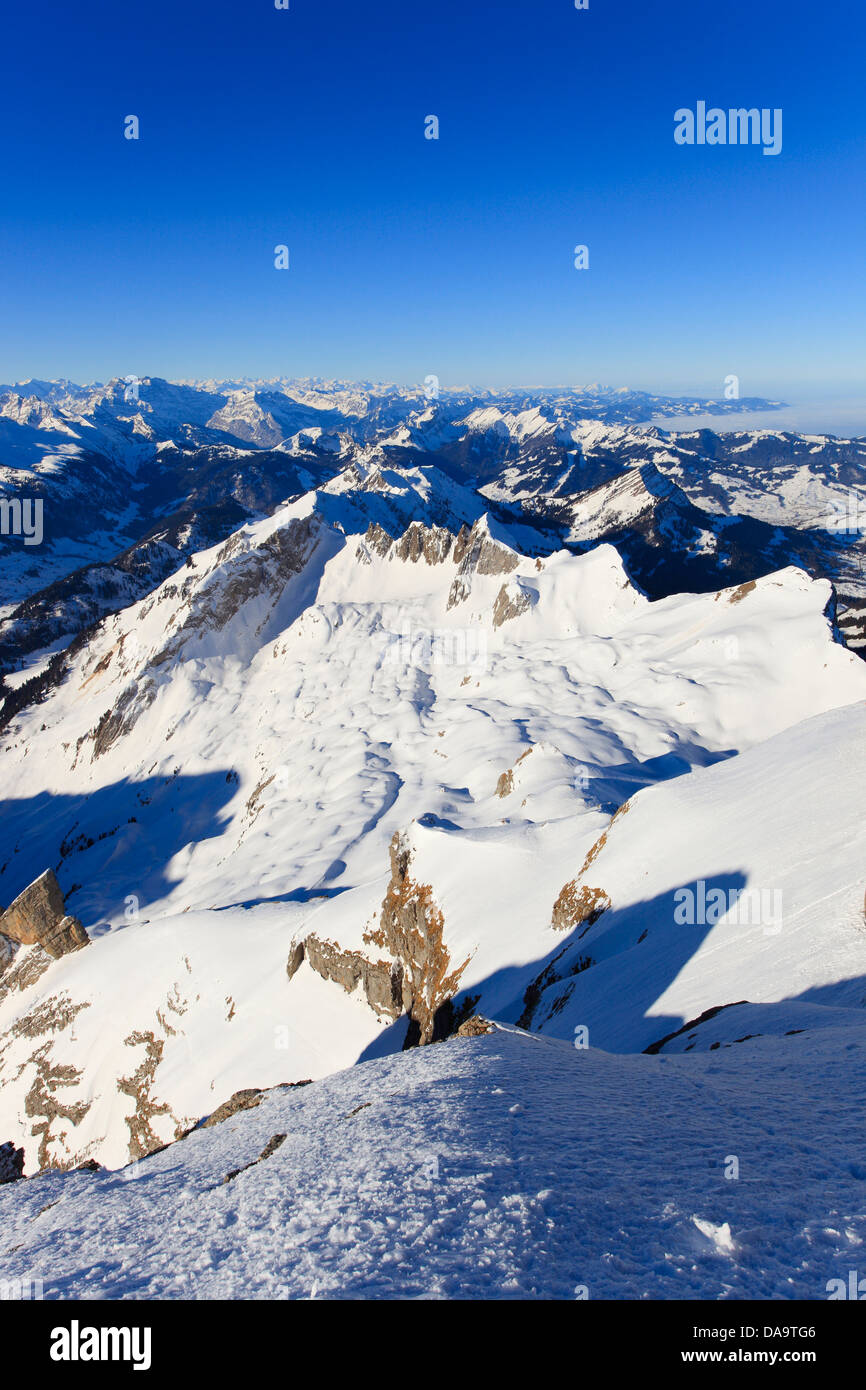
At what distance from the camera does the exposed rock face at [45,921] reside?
2074 inches

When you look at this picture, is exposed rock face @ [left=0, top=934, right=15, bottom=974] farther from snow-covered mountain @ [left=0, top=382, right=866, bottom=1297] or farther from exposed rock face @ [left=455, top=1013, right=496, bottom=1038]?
exposed rock face @ [left=455, top=1013, right=496, bottom=1038]

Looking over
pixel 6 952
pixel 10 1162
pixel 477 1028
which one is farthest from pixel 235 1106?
pixel 6 952

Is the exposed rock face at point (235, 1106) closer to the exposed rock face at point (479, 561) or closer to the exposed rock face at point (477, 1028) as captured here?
the exposed rock face at point (477, 1028)

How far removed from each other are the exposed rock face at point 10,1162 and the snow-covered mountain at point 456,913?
0.57 m

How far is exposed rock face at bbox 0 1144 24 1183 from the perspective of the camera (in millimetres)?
40969

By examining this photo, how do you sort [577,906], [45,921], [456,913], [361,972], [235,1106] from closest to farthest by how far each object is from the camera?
[235,1106] → [577,906] → [456,913] → [361,972] → [45,921]

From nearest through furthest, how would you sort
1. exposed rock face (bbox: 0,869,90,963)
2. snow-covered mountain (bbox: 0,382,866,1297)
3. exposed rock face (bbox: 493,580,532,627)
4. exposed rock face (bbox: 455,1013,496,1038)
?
snow-covered mountain (bbox: 0,382,866,1297) → exposed rock face (bbox: 455,1013,496,1038) → exposed rock face (bbox: 0,869,90,963) → exposed rock face (bbox: 493,580,532,627)

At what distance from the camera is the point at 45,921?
5400cm

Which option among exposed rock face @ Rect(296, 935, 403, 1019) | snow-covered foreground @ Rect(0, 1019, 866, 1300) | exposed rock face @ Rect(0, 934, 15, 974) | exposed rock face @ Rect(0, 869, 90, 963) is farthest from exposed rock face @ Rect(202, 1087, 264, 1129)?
exposed rock face @ Rect(0, 934, 15, 974)

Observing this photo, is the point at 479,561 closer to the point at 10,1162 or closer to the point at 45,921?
the point at 45,921

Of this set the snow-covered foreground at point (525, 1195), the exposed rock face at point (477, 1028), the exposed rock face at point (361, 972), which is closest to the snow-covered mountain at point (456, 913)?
the snow-covered foreground at point (525, 1195)

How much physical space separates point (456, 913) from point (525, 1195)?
20.0 metres

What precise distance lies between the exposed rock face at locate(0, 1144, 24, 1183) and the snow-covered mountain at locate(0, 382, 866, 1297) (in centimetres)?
57
